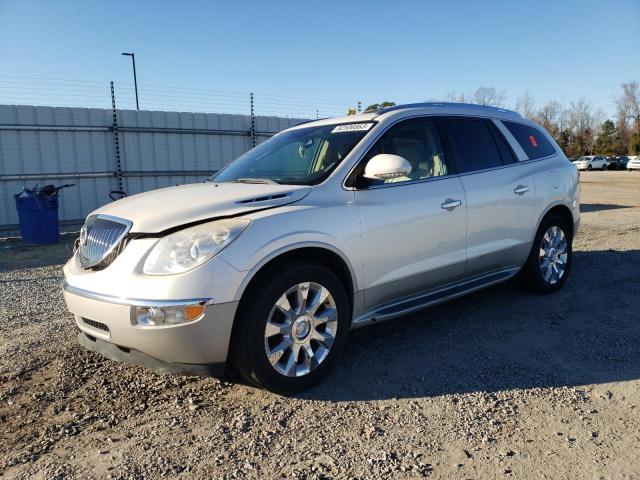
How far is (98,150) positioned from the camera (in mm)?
11492

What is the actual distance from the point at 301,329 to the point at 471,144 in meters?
2.43

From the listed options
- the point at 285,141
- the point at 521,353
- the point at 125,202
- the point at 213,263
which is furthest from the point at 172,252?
the point at 521,353

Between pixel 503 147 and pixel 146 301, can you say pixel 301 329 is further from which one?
pixel 503 147

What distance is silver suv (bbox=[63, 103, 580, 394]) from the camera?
2.93m

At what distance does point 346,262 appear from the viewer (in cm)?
347

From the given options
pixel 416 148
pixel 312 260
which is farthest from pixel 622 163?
pixel 312 260

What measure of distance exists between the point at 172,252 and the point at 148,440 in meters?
1.02

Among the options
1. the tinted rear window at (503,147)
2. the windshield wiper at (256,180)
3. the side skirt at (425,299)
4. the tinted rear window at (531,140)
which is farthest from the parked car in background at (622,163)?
the windshield wiper at (256,180)

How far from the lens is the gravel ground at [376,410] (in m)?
2.58

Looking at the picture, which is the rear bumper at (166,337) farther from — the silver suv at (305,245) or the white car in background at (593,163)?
the white car in background at (593,163)

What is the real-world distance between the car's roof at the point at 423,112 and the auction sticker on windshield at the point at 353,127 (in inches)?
2.1

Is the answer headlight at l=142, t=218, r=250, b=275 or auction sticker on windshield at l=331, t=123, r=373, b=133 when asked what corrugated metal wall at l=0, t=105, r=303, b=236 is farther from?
headlight at l=142, t=218, r=250, b=275

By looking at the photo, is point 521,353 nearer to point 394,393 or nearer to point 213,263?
point 394,393

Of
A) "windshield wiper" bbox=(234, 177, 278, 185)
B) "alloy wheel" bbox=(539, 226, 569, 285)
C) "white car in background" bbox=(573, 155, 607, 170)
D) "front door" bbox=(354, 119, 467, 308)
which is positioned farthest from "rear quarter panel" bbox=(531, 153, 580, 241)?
"white car in background" bbox=(573, 155, 607, 170)
